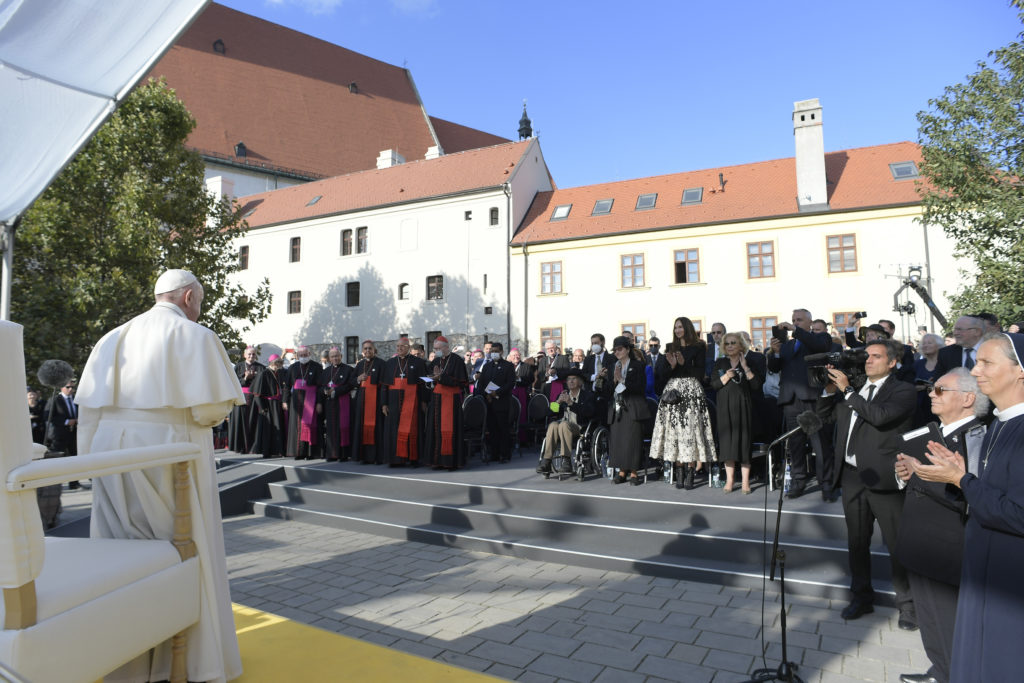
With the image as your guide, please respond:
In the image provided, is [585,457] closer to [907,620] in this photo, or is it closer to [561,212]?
[907,620]

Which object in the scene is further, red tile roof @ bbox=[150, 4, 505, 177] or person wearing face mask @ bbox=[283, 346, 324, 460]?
red tile roof @ bbox=[150, 4, 505, 177]

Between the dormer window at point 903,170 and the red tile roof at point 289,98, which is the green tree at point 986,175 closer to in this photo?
the dormer window at point 903,170

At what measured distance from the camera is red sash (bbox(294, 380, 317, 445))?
10.8 metres

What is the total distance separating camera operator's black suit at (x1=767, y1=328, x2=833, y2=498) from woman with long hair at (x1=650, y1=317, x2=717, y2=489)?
2.83 feet

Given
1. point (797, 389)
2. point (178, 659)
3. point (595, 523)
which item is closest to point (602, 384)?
point (797, 389)

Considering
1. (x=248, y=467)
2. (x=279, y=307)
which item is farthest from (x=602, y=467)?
(x=279, y=307)

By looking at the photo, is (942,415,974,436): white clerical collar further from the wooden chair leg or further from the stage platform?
the wooden chair leg

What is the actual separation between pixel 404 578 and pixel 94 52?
4663 millimetres

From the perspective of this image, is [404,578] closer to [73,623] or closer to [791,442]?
[73,623]

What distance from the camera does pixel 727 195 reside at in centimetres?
2745

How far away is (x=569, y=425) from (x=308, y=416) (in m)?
4.95

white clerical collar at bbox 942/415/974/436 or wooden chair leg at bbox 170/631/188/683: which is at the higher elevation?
white clerical collar at bbox 942/415/974/436

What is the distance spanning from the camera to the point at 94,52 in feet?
14.3

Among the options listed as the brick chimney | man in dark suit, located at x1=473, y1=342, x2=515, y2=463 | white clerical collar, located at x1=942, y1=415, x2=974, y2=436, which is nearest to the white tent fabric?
white clerical collar, located at x1=942, y1=415, x2=974, y2=436
